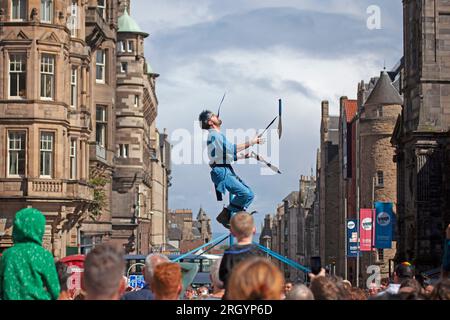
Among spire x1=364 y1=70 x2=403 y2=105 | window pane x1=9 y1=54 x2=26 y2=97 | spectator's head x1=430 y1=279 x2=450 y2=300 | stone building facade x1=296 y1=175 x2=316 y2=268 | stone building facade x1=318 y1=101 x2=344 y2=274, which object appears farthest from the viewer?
stone building facade x1=296 y1=175 x2=316 y2=268

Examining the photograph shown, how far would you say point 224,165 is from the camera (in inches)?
613

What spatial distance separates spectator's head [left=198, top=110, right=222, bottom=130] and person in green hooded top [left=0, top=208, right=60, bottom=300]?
17.1 ft

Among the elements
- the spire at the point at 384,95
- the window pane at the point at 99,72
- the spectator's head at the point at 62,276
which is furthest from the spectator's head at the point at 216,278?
the spire at the point at 384,95

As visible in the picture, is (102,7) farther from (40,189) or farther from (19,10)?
(40,189)

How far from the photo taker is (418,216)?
57750 mm

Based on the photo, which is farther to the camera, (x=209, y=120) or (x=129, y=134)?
(x=129, y=134)

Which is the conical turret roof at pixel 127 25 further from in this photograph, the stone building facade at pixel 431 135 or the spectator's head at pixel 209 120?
the spectator's head at pixel 209 120

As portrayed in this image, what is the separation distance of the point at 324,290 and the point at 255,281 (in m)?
2.42

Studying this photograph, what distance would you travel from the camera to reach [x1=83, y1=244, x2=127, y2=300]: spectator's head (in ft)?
27.8

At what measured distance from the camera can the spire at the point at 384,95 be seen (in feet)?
300

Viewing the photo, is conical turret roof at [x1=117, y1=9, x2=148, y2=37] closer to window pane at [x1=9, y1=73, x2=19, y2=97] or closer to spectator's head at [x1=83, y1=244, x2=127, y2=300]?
window pane at [x1=9, y1=73, x2=19, y2=97]

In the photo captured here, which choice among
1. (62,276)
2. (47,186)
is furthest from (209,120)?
(47,186)

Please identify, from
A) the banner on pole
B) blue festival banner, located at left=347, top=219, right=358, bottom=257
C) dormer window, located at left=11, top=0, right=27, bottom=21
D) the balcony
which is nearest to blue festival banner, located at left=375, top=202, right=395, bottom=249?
the banner on pole
